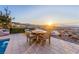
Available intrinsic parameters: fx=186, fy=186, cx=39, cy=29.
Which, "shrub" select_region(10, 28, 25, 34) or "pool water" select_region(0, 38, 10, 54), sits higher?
"shrub" select_region(10, 28, 25, 34)

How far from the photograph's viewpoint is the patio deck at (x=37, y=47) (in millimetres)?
2615

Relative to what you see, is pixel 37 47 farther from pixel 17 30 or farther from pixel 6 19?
pixel 6 19

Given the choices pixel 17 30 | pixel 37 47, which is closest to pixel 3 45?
pixel 17 30

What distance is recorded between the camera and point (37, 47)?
262 cm

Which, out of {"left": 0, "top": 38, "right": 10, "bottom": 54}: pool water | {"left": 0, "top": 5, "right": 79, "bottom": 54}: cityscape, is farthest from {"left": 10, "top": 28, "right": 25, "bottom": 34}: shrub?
{"left": 0, "top": 38, "right": 10, "bottom": 54}: pool water

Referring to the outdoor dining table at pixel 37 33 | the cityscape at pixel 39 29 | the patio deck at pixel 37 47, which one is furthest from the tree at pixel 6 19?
the outdoor dining table at pixel 37 33

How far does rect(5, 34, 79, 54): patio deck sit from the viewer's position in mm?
2615

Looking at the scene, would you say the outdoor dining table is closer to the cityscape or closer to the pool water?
the cityscape

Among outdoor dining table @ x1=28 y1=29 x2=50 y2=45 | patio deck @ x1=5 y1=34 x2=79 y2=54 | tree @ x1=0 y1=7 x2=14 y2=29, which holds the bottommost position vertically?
patio deck @ x1=5 y1=34 x2=79 y2=54
